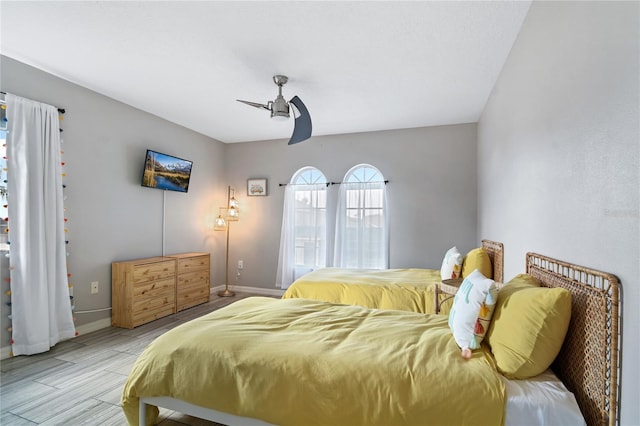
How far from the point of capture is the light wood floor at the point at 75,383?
76.6 inches

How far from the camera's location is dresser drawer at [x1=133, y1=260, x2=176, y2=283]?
3.53 meters

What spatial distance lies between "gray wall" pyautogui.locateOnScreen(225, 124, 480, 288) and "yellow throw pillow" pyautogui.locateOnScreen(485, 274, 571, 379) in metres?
3.15

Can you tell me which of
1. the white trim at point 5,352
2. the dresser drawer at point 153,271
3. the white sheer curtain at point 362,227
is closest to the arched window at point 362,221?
the white sheer curtain at point 362,227

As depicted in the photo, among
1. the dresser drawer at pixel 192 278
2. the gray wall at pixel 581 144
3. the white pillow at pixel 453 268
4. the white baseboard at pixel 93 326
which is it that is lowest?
the white baseboard at pixel 93 326

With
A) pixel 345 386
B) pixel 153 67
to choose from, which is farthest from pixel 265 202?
pixel 345 386

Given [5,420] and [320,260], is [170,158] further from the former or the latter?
[5,420]

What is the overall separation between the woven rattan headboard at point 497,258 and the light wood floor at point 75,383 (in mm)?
2590

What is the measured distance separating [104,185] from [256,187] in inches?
90.5

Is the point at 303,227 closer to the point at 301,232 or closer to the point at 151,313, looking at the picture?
the point at 301,232

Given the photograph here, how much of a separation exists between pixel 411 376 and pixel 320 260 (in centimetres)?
375

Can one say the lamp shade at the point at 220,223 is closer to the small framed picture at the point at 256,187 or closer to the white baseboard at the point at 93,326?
A: the small framed picture at the point at 256,187

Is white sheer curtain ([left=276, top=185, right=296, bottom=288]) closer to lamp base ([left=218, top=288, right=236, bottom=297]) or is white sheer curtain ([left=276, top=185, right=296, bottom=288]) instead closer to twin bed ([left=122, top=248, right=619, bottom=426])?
lamp base ([left=218, top=288, right=236, bottom=297])

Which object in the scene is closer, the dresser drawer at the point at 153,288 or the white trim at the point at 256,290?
the dresser drawer at the point at 153,288

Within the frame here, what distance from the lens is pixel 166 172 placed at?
4238mm
